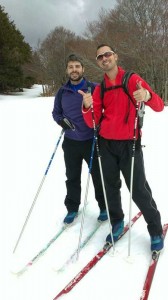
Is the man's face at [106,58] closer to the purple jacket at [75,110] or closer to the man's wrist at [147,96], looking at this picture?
the man's wrist at [147,96]

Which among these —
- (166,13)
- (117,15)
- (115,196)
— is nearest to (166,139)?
(115,196)

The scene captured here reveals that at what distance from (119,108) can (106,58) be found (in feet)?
1.58

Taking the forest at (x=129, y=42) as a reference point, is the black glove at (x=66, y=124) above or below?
below

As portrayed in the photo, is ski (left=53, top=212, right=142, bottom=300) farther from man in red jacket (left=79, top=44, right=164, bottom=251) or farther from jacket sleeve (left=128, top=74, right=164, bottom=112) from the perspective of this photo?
jacket sleeve (left=128, top=74, right=164, bottom=112)

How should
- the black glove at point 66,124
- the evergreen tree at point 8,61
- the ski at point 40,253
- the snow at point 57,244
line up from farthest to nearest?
1. the evergreen tree at point 8,61
2. the black glove at point 66,124
3. the ski at point 40,253
4. the snow at point 57,244

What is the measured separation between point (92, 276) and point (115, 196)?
2.82 ft

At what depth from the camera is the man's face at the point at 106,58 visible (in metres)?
2.82

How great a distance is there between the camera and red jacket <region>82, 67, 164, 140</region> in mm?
2838

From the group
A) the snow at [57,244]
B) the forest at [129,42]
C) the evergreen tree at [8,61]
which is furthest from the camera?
the evergreen tree at [8,61]

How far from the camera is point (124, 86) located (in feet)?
9.19

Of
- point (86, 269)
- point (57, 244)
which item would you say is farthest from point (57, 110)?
point (86, 269)

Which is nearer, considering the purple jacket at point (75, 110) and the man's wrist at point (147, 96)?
the man's wrist at point (147, 96)

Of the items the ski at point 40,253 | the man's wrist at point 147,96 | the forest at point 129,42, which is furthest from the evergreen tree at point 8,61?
the man's wrist at point 147,96

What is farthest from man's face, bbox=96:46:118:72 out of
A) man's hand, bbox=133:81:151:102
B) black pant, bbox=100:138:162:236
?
black pant, bbox=100:138:162:236
